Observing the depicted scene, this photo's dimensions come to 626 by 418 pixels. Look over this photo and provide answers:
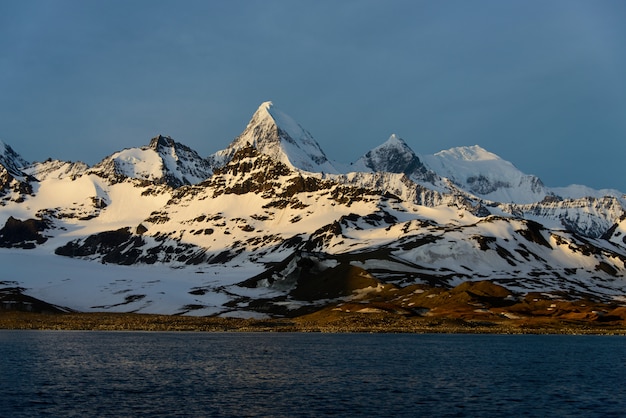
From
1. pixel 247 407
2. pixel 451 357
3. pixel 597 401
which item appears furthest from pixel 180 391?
pixel 451 357

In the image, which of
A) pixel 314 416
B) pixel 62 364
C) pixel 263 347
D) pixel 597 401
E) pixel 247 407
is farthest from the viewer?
pixel 263 347

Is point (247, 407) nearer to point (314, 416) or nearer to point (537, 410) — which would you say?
point (314, 416)

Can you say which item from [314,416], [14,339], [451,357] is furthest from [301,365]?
[14,339]

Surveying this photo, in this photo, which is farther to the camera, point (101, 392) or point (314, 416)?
point (101, 392)

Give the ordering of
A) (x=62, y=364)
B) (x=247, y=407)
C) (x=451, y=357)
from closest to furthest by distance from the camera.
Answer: (x=247, y=407)
(x=62, y=364)
(x=451, y=357)

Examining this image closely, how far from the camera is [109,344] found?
15938 centimetres

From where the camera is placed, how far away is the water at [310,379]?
237ft

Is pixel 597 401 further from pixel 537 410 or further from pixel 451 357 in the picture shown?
pixel 451 357

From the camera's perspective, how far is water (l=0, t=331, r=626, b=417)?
237ft

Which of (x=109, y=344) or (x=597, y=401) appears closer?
(x=597, y=401)

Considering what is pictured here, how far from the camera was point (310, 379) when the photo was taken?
95.6 m

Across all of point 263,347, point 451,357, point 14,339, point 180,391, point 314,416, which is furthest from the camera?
point 14,339

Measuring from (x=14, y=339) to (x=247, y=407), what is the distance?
118443 mm

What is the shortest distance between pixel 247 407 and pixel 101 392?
18.5 m
